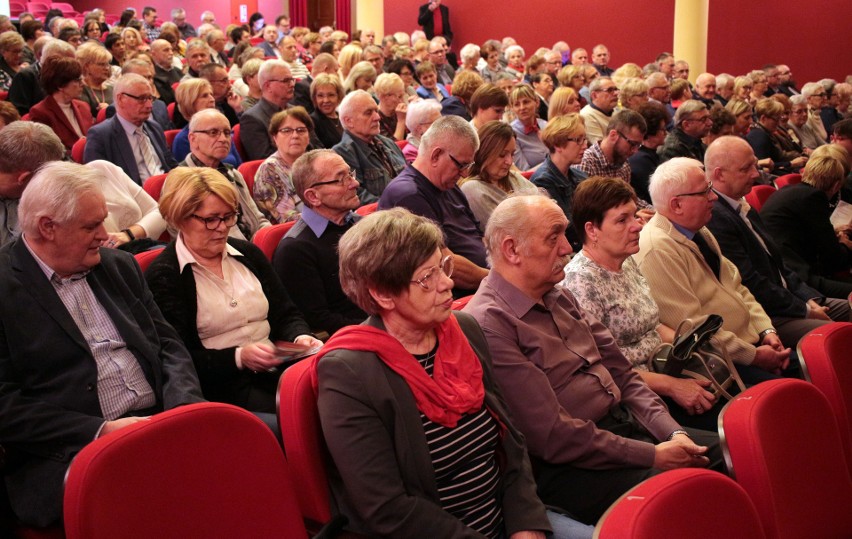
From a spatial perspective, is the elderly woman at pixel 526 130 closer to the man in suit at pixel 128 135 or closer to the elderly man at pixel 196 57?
the man in suit at pixel 128 135

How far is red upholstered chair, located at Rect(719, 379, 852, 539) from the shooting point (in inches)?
72.7

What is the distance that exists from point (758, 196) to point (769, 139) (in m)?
2.96

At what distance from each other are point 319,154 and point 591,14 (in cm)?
1250

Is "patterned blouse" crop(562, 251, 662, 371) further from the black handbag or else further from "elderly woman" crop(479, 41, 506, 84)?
"elderly woman" crop(479, 41, 506, 84)

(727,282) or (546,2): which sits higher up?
→ (546,2)

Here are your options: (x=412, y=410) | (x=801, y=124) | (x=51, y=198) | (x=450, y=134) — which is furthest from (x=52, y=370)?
(x=801, y=124)

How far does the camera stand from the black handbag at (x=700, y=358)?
279cm

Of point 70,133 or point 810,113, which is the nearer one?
point 70,133

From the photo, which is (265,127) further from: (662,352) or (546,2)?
(546,2)

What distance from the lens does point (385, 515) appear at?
5.81ft

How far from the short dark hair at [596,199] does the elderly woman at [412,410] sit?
0.95m

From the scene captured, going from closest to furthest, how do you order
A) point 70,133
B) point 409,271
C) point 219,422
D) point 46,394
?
1. point 219,422
2. point 409,271
3. point 46,394
4. point 70,133

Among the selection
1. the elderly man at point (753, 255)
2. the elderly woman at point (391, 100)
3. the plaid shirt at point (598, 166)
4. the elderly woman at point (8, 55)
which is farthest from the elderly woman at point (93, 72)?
the elderly man at point (753, 255)

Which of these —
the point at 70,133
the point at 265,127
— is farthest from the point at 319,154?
the point at 70,133
